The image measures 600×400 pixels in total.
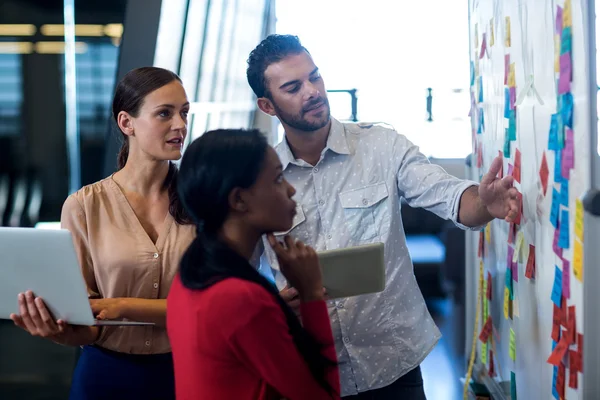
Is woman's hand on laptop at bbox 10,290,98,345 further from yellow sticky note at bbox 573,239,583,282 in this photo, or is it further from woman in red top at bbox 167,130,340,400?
yellow sticky note at bbox 573,239,583,282

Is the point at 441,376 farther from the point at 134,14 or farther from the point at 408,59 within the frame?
the point at 408,59

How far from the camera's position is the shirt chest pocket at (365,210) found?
213 centimetres

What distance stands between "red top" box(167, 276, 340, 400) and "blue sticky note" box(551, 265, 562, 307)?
69 cm

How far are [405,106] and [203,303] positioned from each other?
7314 mm

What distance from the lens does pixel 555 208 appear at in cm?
180

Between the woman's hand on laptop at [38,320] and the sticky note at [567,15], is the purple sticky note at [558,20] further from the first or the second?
the woman's hand on laptop at [38,320]

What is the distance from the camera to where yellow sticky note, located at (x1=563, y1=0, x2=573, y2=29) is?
5.32 ft

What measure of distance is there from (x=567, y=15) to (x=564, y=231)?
470 millimetres

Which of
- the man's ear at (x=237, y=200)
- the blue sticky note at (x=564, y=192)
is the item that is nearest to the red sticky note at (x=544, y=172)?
the blue sticky note at (x=564, y=192)

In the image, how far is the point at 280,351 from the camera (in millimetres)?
1320

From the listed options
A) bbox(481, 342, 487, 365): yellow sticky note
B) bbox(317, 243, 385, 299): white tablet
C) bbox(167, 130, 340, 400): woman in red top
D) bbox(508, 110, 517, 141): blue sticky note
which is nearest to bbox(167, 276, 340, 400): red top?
bbox(167, 130, 340, 400): woman in red top

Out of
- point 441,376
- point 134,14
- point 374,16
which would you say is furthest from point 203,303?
point 374,16

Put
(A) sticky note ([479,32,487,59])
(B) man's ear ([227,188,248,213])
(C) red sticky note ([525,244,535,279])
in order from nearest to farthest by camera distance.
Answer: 1. (B) man's ear ([227,188,248,213])
2. (C) red sticky note ([525,244,535,279])
3. (A) sticky note ([479,32,487,59])

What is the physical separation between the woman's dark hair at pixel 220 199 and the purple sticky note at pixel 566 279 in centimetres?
63
